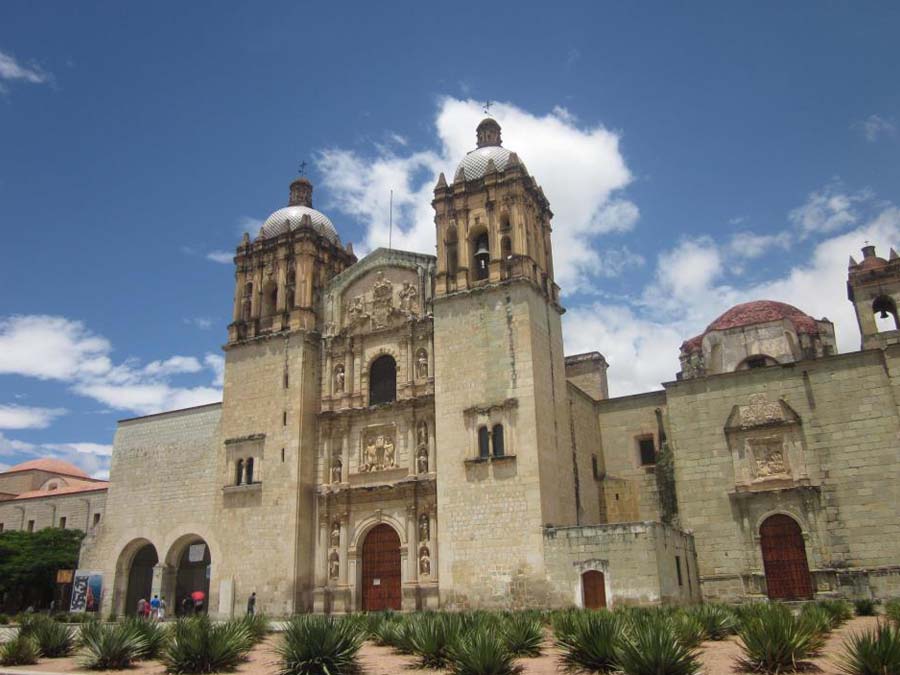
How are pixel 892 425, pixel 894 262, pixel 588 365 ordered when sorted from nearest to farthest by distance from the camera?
pixel 892 425 → pixel 894 262 → pixel 588 365

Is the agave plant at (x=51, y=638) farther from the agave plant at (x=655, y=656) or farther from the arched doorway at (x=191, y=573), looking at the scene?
the arched doorway at (x=191, y=573)

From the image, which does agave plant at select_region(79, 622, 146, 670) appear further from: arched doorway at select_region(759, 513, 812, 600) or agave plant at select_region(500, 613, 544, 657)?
arched doorway at select_region(759, 513, 812, 600)

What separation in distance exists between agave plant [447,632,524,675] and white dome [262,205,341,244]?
78.2 ft

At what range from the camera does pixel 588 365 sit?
3497 cm

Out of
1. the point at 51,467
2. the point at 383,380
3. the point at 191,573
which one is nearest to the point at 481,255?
the point at 383,380

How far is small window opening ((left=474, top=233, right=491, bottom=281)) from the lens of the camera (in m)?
28.0

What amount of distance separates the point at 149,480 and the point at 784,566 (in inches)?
928

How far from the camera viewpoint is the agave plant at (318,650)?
1052 centimetres

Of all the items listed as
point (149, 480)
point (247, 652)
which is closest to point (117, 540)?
point (149, 480)

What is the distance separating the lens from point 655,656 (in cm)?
900

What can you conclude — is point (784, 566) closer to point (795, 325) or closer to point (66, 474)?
point (795, 325)

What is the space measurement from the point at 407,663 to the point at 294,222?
76.2ft

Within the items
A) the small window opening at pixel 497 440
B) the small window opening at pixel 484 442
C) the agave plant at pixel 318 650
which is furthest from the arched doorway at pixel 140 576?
→ the agave plant at pixel 318 650

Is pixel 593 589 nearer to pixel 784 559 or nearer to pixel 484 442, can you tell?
pixel 484 442
